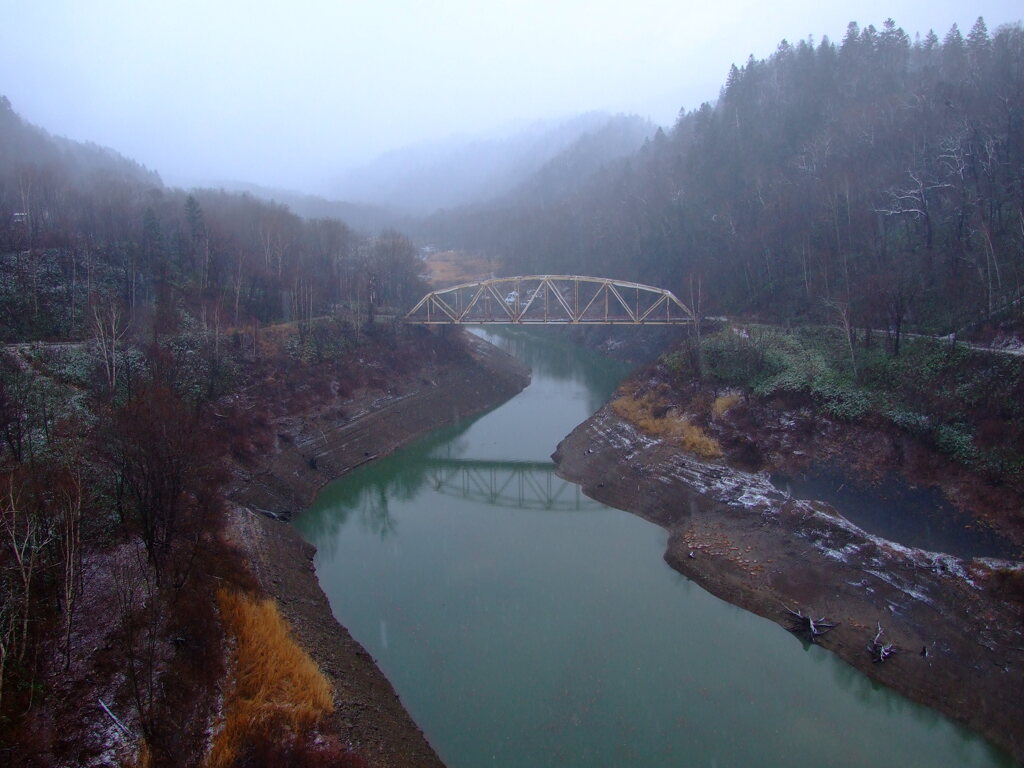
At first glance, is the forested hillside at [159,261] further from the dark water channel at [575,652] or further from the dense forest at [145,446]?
the dark water channel at [575,652]

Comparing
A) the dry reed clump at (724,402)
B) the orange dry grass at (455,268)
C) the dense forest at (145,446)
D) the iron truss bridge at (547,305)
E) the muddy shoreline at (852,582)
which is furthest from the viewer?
the orange dry grass at (455,268)

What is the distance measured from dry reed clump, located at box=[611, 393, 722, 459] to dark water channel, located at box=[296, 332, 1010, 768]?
4265mm

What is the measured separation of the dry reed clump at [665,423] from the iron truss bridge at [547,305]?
7.55 m

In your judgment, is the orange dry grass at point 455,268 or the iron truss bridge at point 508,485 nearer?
the iron truss bridge at point 508,485

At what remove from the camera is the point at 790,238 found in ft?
118

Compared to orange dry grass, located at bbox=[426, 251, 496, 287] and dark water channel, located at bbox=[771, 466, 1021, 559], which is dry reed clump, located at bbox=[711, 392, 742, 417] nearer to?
dark water channel, located at bbox=[771, 466, 1021, 559]

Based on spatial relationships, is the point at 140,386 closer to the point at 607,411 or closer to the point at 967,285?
the point at 607,411

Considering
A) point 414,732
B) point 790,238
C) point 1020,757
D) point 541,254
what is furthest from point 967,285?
point 541,254

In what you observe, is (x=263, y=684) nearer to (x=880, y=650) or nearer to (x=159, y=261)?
(x=880, y=650)

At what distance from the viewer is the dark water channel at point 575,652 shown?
1070 cm

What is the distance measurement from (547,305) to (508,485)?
73.9 feet

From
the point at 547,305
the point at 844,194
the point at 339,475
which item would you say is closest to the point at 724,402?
the point at 339,475

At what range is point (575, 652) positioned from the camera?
13133mm

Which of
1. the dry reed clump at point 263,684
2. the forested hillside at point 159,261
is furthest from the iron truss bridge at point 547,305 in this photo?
the dry reed clump at point 263,684
